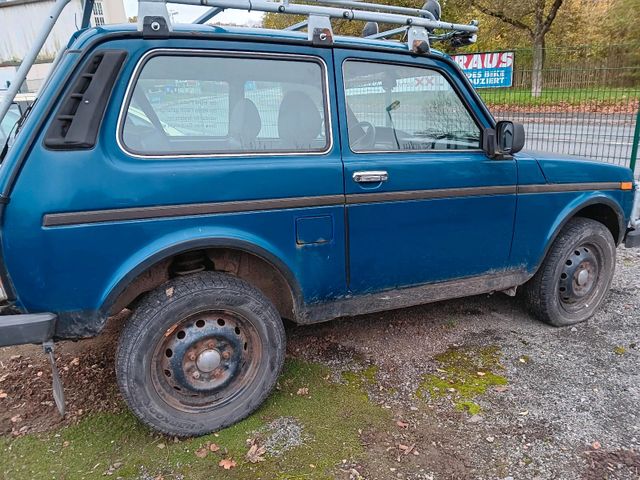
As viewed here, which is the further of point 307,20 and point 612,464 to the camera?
point 307,20

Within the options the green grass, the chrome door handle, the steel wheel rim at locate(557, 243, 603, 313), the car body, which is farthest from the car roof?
the green grass

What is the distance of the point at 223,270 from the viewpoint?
9.67 feet

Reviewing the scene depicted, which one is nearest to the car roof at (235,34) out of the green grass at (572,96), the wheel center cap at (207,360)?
the wheel center cap at (207,360)

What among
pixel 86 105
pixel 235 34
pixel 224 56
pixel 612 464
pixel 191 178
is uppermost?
pixel 235 34

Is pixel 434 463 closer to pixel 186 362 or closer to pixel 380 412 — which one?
pixel 380 412

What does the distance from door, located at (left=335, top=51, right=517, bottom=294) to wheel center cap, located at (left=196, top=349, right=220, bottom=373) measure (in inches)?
35.5

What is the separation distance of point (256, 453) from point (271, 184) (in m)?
1.38

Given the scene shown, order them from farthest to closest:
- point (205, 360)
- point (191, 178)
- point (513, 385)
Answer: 1. point (513, 385)
2. point (205, 360)
3. point (191, 178)

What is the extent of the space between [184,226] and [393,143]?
4.65 ft

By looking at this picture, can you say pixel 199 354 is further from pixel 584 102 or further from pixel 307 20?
pixel 584 102

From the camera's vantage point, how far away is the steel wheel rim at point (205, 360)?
2.72 metres

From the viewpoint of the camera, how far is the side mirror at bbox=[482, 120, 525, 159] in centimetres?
335

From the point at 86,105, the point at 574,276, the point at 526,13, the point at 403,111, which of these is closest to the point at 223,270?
the point at 86,105

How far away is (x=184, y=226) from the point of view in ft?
8.38
